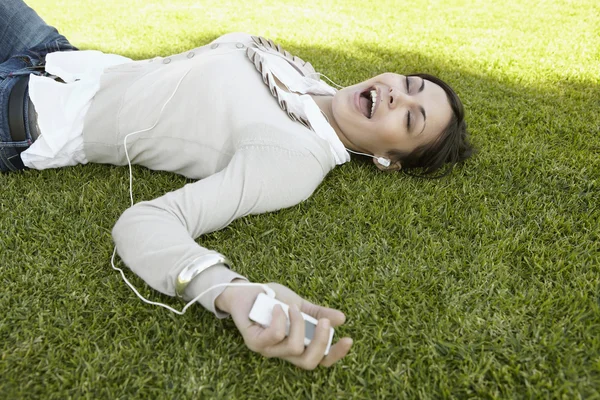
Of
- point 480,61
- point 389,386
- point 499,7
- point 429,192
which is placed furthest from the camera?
point 499,7

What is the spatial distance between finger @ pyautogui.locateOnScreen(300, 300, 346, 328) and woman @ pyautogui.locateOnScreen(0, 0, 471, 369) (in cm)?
45

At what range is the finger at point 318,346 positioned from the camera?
119 cm

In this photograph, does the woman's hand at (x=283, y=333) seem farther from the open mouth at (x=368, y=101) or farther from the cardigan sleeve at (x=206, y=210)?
the open mouth at (x=368, y=101)

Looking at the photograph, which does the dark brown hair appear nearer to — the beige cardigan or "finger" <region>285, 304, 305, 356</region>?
the beige cardigan

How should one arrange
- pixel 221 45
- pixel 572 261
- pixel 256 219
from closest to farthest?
pixel 572 261
pixel 256 219
pixel 221 45

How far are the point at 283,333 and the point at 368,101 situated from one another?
1.34 metres

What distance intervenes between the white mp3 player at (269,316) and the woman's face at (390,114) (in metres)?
1.07

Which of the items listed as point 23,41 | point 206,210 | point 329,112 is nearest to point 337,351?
point 206,210

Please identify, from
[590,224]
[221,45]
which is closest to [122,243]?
[221,45]

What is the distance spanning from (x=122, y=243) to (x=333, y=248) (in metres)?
0.73

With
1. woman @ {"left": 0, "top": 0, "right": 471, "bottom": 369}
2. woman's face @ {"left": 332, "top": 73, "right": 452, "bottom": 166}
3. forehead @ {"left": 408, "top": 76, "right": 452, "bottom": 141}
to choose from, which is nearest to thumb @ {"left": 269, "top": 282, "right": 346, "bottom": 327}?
woman @ {"left": 0, "top": 0, "right": 471, "bottom": 369}

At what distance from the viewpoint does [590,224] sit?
6.02ft

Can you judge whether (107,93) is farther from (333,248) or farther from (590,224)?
(590,224)

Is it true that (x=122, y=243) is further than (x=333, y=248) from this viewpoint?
No
